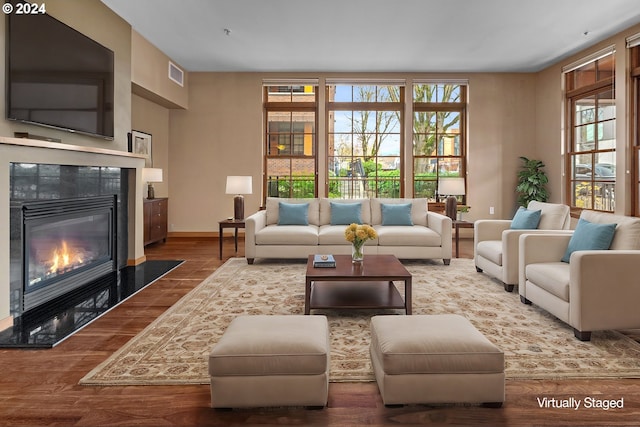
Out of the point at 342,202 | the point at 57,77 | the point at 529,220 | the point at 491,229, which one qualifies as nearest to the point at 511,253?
the point at 529,220

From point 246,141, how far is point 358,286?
467cm

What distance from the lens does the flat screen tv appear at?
334cm

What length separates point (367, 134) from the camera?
7871 millimetres

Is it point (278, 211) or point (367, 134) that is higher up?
point (367, 134)

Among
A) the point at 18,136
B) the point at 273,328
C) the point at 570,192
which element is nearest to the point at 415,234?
the point at 570,192

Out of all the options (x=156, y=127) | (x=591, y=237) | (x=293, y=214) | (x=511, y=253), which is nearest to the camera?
(x=591, y=237)

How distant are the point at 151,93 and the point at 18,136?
3252mm

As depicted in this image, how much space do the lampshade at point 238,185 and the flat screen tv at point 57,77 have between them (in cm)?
192

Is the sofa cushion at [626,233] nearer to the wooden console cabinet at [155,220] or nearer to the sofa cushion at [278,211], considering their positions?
the sofa cushion at [278,211]

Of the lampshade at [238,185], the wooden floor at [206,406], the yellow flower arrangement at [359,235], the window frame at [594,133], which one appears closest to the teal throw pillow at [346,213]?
the lampshade at [238,185]

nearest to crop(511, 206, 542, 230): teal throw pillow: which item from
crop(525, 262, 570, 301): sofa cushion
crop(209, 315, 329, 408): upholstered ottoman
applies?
crop(525, 262, 570, 301): sofa cushion

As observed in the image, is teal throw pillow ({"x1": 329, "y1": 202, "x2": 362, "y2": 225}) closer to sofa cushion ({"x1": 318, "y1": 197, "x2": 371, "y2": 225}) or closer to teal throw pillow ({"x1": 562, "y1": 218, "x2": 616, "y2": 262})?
sofa cushion ({"x1": 318, "y1": 197, "x2": 371, "y2": 225})

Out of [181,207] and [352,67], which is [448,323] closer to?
[352,67]

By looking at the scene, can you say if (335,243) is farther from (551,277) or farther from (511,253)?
(551,277)
